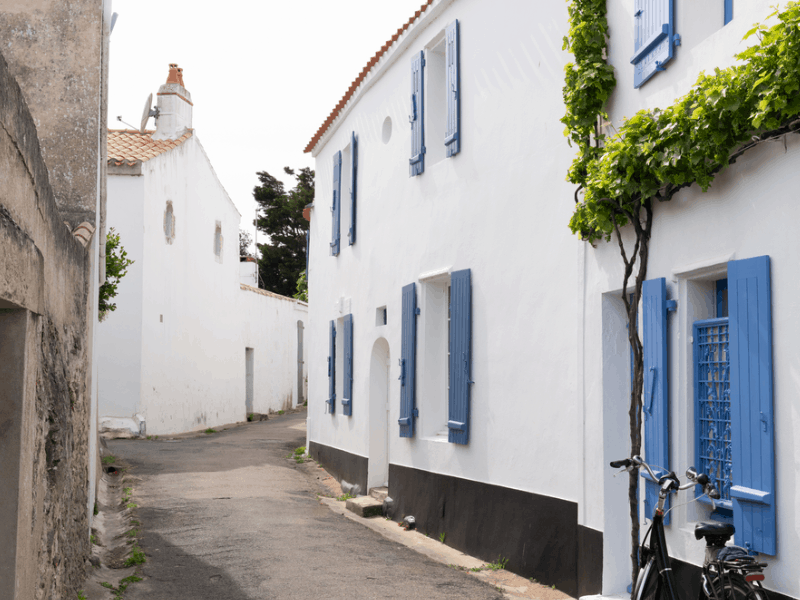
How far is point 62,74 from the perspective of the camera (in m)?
7.38

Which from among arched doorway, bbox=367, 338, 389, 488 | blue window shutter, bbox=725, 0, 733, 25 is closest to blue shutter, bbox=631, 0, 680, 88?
blue window shutter, bbox=725, 0, 733, 25

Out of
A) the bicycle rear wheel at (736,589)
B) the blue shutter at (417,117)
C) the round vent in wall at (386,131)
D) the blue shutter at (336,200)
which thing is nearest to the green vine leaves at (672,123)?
the bicycle rear wheel at (736,589)

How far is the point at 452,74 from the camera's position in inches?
359

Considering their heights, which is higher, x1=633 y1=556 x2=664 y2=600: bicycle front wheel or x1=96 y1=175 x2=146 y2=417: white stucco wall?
x1=96 y1=175 x2=146 y2=417: white stucco wall

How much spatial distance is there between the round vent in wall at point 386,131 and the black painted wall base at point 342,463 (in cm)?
467

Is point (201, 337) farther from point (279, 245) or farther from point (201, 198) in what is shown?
point (279, 245)

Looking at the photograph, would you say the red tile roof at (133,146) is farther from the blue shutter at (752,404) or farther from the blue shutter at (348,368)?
the blue shutter at (752,404)

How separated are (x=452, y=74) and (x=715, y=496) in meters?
6.07

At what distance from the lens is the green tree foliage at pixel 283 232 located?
41469 millimetres

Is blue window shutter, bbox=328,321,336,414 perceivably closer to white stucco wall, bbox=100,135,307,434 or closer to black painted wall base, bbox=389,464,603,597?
black painted wall base, bbox=389,464,603,597

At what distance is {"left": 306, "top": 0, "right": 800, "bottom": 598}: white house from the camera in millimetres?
4996

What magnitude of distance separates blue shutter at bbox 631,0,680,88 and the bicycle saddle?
9.96 ft

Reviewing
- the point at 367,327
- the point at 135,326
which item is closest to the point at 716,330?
the point at 367,327

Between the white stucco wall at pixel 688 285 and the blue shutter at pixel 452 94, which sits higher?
the blue shutter at pixel 452 94
